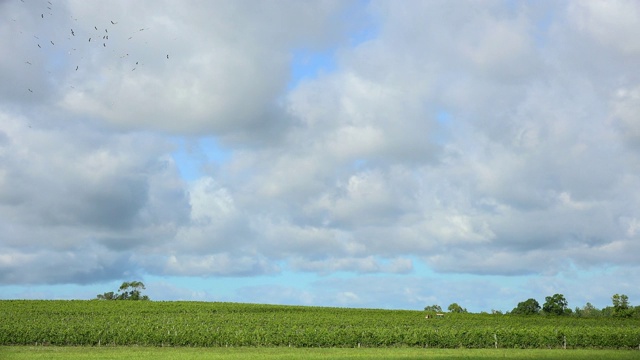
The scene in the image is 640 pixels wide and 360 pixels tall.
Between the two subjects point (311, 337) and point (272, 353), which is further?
point (311, 337)

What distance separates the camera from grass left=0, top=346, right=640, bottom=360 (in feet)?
165

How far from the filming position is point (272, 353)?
53.7 meters

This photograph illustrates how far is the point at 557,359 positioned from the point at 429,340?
14745 millimetres

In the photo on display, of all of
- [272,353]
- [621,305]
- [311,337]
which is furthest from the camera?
[621,305]

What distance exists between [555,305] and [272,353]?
95.1m

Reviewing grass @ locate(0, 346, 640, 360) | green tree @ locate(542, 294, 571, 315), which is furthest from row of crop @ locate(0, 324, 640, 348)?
green tree @ locate(542, 294, 571, 315)

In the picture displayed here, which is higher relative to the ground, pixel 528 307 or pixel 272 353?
pixel 528 307

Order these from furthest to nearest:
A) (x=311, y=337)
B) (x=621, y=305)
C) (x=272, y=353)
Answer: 1. (x=621, y=305)
2. (x=311, y=337)
3. (x=272, y=353)

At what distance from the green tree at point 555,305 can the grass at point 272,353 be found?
250 ft

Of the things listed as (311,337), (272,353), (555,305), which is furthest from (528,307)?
(272,353)

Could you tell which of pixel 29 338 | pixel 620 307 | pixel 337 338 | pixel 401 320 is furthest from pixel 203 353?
pixel 620 307

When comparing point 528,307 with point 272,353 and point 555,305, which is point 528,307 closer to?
point 555,305

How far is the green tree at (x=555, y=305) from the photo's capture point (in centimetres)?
13300

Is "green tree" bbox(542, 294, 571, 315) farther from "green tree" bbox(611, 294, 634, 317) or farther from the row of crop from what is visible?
the row of crop
